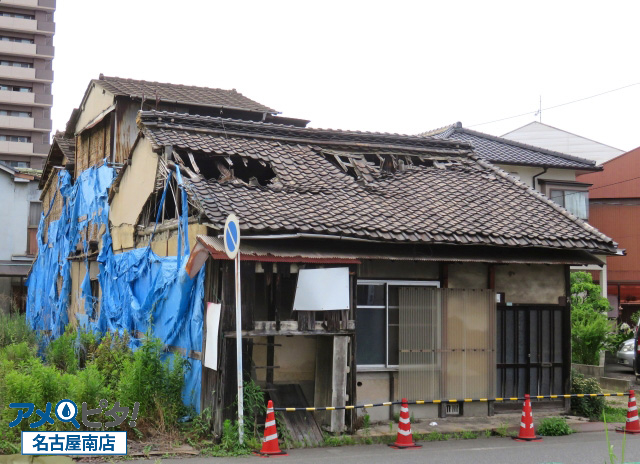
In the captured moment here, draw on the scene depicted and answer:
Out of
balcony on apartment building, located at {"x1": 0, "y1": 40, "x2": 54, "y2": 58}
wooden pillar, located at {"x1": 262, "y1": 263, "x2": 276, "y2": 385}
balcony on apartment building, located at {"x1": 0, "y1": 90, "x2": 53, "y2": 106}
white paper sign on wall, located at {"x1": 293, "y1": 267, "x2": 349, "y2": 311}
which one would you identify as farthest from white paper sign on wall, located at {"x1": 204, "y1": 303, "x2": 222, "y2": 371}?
balcony on apartment building, located at {"x1": 0, "y1": 40, "x2": 54, "y2": 58}

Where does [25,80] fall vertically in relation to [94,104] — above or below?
above

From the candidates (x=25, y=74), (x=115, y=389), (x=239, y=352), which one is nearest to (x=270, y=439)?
(x=239, y=352)

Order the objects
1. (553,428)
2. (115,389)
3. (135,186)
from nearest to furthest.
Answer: (115,389), (553,428), (135,186)

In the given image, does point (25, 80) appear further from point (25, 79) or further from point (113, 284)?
point (113, 284)

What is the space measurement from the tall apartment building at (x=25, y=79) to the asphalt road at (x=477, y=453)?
5508 cm

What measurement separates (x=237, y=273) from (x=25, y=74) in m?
56.5

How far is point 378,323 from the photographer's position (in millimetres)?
13773

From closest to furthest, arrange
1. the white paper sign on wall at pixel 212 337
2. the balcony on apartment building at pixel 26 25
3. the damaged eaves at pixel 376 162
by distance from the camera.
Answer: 1. the white paper sign on wall at pixel 212 337
2. the damaged eaves at pixel 376 162
3. the balcony on apartment building at pixel 26 25

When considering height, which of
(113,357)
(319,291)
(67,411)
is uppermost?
(319,291)

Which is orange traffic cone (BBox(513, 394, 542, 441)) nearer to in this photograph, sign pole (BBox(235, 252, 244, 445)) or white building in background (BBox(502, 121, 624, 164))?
sign pole (BBox(235, 252, 244, 445))

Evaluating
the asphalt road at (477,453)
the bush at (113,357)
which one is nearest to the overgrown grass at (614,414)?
the asphalt road at (477,453)

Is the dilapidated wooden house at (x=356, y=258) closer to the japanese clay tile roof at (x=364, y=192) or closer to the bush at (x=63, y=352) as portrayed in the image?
the japanese clay tile roof at (x=364, y=192)

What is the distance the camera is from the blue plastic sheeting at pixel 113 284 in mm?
12781

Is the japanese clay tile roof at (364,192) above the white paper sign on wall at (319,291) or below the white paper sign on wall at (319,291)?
above
